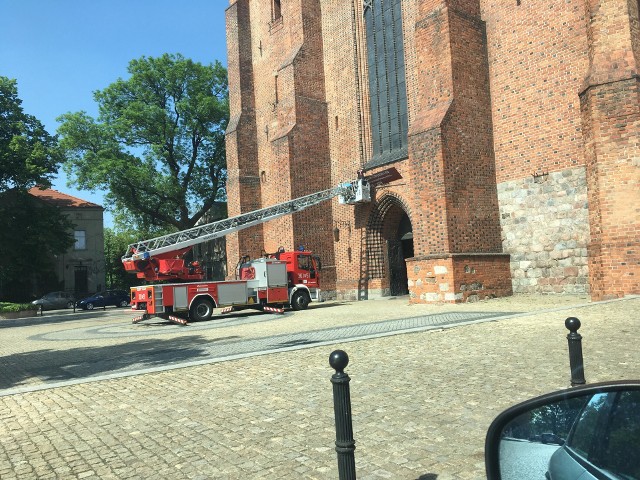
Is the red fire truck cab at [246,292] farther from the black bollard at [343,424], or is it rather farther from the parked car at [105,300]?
the parked car at [105,300]

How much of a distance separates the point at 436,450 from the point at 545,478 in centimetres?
258

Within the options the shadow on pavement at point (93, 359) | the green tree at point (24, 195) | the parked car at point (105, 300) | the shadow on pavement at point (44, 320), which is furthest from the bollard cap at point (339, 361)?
the parked car at point (105, 300)

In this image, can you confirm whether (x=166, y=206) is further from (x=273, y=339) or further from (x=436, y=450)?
(x=436, y=450)

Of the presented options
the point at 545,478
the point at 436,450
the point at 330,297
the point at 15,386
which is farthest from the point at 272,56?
the point at 545,478

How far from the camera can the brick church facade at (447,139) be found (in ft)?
42.5

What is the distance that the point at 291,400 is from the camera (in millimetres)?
5527

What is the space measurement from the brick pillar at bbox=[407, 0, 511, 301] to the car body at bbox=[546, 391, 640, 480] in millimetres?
13808

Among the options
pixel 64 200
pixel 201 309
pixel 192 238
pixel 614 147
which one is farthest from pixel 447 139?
pixel 64 200

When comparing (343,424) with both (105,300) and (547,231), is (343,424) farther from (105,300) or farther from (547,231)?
(105,300)

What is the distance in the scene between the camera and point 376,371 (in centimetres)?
660

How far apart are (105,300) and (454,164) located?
2723cm

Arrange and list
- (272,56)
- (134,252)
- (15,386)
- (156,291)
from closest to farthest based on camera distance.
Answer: (15,386) → (156,291) → (134,252) → (272,56)

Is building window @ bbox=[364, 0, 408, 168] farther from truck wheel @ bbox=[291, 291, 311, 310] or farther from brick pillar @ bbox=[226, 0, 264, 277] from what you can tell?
brick pillar @ bbox=[226, 0, 264, 277]

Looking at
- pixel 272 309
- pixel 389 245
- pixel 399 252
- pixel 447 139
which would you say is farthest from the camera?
pixel 399 252
